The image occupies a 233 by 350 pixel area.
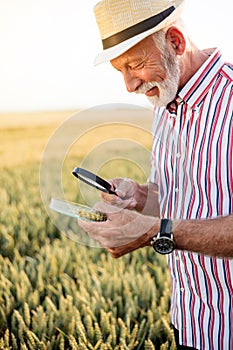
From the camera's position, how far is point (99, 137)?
94.6 inches

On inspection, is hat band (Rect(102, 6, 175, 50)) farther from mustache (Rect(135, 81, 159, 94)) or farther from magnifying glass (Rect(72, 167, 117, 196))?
magnifying glass (Rect(72, 167, 117, 196))

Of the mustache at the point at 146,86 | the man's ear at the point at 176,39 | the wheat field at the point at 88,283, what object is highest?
the man's ear at the point at 176,39

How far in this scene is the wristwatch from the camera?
88.0 inches

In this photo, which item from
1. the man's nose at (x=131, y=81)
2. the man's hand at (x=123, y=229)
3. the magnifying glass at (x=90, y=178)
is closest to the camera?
the man's hand at (x=123, y=229)

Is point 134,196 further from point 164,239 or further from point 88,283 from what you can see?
point 88,283

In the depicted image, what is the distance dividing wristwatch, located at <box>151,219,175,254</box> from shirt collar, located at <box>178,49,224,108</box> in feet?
1.52

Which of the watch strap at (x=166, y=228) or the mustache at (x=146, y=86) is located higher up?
the mustache at (x=146, y=86)

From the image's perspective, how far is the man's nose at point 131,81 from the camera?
2.43 metres

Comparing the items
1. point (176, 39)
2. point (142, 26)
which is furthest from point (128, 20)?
point (176, 39)

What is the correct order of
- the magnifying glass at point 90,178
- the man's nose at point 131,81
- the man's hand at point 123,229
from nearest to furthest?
the man's hand at point 123,229 < the magnifying glass at point 90,178 < the man's nose at point 131,81

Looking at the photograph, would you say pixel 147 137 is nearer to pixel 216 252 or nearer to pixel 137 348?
pixel 216 252

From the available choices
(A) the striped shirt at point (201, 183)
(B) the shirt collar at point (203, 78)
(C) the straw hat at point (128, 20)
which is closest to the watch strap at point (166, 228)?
(A) the striped shirt at point (201, 183)

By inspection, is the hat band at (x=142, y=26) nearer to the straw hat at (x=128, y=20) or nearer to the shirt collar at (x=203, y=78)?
→ the straw hat at (x=128, y=20)

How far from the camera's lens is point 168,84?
7.94 feet
